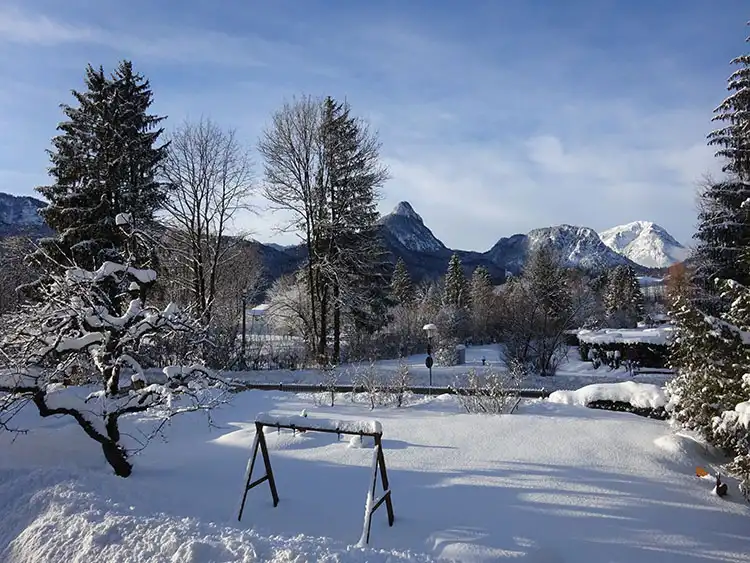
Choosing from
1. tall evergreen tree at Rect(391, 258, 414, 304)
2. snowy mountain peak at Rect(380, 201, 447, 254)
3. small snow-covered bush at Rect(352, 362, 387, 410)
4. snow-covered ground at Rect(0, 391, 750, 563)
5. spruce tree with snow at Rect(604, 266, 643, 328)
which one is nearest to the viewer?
snow-covered ground at Rect(0, 391, 750, 563)

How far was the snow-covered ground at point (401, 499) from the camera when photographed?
15.3ft

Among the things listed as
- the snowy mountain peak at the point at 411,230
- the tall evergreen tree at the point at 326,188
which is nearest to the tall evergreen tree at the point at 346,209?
the tall evergreen tree at the point at 326,188

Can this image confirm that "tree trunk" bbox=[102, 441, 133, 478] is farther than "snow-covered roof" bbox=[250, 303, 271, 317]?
No

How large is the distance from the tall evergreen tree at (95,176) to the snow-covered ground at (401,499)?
9.18m

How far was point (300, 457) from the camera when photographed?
7258 mm

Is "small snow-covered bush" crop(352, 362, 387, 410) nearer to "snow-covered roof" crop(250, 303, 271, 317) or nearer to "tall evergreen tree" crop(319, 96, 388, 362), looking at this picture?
"tall evergreen tree" crop(319, 96, 388, 362)

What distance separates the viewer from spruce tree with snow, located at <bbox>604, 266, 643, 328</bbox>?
46281 mm

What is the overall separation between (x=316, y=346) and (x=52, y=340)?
577 inches

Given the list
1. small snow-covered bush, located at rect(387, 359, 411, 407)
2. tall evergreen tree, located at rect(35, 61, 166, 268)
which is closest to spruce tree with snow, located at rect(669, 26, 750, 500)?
small snow-covered bush, located at rect(387, 359, 411, 407)

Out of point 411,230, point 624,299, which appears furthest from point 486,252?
point 624,299

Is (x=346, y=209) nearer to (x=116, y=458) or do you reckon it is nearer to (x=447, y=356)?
(x=447, y=356)

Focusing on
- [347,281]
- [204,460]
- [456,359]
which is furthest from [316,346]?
[204,460]

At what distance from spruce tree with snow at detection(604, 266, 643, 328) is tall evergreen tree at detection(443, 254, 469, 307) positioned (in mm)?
13505

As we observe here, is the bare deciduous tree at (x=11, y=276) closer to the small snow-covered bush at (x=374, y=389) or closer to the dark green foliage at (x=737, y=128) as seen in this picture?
the small snow-covered bush at (x=374, y=389)
